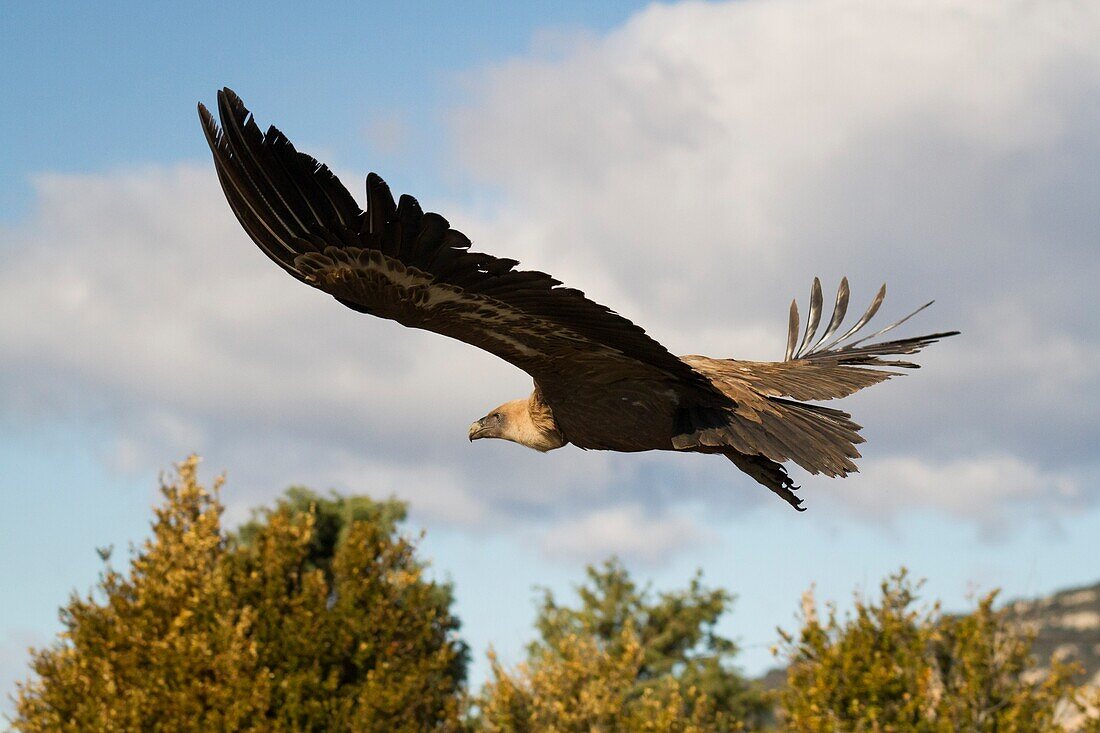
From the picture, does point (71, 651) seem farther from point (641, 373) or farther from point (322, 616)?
point (641, 373)

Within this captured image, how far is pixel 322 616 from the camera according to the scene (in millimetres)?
25203

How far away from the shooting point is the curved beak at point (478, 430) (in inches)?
302

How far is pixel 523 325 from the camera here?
20.1 feet

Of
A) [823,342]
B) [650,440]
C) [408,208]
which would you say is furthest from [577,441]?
[823,342]

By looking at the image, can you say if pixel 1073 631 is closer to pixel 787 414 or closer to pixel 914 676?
pixel 914 676

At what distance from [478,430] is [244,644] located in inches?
679

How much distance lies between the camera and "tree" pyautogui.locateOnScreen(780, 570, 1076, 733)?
22359 millimetres

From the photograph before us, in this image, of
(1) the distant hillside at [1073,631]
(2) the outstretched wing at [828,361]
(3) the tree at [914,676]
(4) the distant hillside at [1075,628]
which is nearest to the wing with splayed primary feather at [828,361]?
(2) the outstretched wing at [828,361]

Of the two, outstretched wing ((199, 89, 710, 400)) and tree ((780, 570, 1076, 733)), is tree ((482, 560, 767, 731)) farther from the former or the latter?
outstretched wing ((199, 89, 710, 400))

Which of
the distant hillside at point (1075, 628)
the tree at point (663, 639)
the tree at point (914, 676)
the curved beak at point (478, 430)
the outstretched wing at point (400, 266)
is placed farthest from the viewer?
the distant hillside at point (1075, 628)

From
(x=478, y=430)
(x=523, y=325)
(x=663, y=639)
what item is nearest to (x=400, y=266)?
(x=523, y=325)

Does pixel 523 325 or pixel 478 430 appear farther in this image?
pixel 478 430

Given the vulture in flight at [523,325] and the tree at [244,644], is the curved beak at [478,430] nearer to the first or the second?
the vulture in flight at [523,325]

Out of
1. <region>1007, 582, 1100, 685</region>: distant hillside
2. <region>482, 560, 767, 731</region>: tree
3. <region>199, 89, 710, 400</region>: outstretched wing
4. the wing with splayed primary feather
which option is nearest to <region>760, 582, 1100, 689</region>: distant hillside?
<region>1007, 582, 1100, 685</region>: distant hillside
